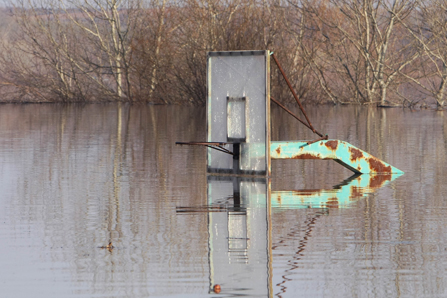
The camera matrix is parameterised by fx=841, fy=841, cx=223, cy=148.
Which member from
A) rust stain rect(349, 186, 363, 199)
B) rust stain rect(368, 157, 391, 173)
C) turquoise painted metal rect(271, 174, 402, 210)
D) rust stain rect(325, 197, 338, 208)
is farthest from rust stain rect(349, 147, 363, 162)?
rust stain rect(325, 197, 338, 208)

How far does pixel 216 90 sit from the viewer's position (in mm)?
11469

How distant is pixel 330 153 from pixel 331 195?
1.92m

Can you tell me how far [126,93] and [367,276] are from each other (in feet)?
115

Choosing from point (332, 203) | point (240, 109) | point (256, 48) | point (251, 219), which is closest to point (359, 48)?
point (256, 48)

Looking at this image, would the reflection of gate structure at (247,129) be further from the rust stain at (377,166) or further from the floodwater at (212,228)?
the floodwater at (212,228)

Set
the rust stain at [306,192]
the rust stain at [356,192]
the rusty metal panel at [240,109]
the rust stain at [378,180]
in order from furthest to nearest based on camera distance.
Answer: the rusty metal panel at [240,109], the rust stain at [378,180], the rust stain at [306,192], the rust stain at [356,192]

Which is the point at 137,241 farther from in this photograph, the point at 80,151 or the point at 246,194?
the point at 80,151

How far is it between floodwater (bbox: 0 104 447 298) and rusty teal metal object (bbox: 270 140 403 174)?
0.23 meters

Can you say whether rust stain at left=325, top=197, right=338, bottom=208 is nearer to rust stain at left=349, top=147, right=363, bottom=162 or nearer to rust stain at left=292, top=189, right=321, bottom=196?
rust stain at left=292, top=189, right=321, bottom=196

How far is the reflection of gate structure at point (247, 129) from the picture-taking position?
436 inches

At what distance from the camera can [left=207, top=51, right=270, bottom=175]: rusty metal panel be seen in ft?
36.3

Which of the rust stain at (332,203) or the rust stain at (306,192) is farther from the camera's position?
the rust stain at (306,192)

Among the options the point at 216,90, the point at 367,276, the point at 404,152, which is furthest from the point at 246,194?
the point at 404,152

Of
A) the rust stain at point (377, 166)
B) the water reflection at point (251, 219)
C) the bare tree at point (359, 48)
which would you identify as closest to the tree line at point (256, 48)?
the bare tree at point (359, 48)
